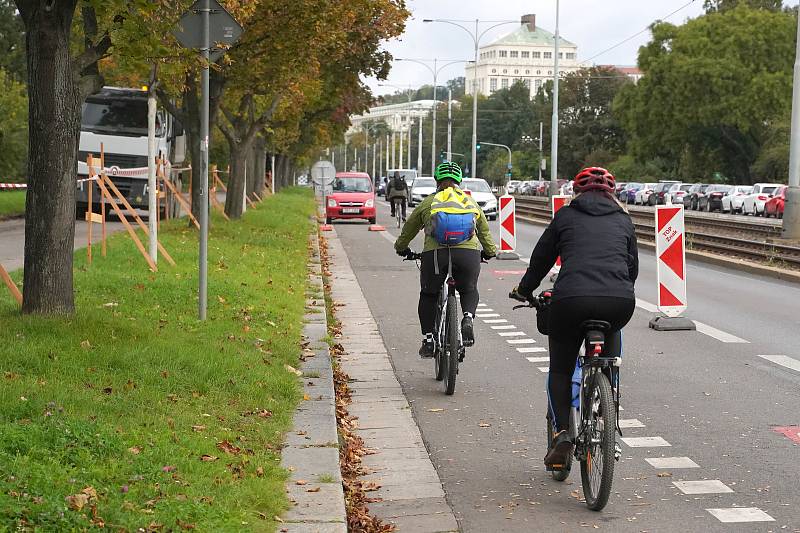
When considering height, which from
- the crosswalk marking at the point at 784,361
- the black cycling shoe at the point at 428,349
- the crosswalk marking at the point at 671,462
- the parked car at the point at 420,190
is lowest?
the crosswalk marking at the point at 784,361

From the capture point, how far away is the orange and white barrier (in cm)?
2423

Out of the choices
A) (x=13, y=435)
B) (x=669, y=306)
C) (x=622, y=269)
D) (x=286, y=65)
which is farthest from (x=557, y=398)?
(x=286, y=65)

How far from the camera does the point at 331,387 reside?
30.2 feet

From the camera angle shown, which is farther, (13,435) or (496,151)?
(496,151)

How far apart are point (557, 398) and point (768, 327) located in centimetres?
838

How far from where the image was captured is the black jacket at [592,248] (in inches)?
247

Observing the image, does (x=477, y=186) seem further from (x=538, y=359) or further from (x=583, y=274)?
(x=583, y=274)

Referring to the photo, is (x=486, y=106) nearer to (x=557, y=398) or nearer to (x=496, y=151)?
(x=496, y=151)

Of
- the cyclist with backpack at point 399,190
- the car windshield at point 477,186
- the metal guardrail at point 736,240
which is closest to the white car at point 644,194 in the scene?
the metal guardrail at point 736,240

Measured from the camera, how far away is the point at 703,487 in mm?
6859

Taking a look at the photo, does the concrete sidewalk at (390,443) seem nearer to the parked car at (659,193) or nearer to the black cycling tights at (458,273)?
the black cycling tights at (458,273)

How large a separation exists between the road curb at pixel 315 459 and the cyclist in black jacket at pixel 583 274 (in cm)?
116

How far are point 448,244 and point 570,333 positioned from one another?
144 inches

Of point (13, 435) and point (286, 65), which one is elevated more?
point (286, 65)
